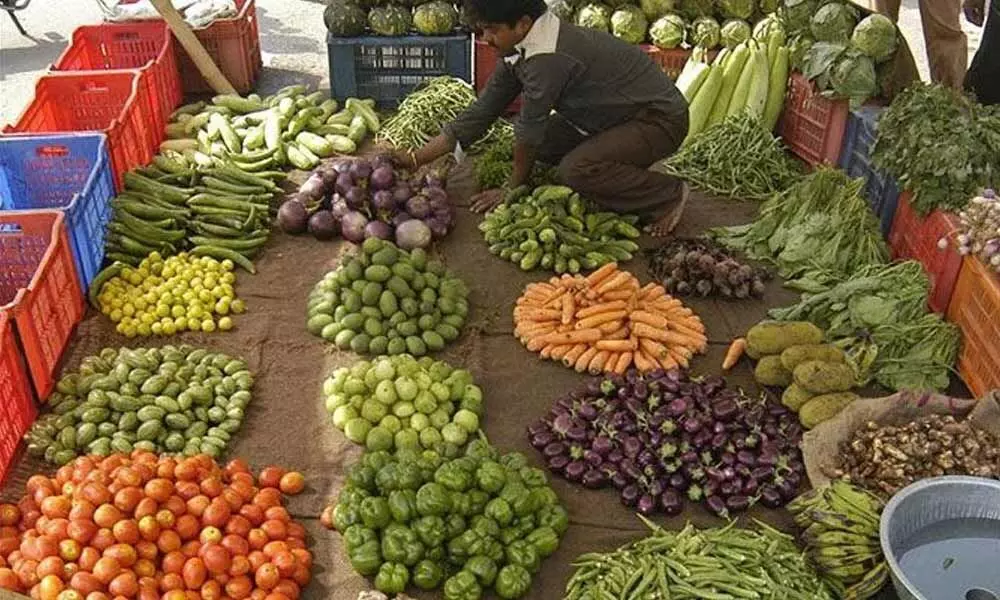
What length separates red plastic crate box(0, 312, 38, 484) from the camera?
12.8ft

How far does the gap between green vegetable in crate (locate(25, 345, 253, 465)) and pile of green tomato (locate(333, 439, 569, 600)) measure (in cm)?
83

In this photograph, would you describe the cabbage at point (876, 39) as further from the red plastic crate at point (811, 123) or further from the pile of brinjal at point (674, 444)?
the pile of brinjal at point (674, 444)

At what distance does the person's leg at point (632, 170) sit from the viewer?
575 cm

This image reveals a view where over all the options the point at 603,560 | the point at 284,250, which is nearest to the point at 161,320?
the point at 284,250

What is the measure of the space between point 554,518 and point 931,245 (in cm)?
287

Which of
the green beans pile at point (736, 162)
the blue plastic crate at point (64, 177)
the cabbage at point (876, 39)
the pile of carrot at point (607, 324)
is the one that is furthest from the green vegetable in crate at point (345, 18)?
the cabbage at point (876, 39)

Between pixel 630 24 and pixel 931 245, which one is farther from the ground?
pixel 630 24

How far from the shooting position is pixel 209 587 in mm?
3250

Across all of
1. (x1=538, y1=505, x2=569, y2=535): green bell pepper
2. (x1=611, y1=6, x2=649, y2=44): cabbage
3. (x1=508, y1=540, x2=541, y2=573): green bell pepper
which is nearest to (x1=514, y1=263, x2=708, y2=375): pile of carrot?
(x1=538, y1=505, x2=569, y2=535): green bell pepper

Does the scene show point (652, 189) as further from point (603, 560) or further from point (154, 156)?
point (154, 156)

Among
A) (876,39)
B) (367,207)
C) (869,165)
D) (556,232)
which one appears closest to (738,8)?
(876,39)

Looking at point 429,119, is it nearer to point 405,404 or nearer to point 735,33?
point 735,33

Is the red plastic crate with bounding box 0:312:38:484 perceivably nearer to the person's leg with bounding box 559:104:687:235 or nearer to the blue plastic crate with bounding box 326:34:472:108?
the person's leg with bounding box 559:104:687:235

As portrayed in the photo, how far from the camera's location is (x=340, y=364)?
4738mm
